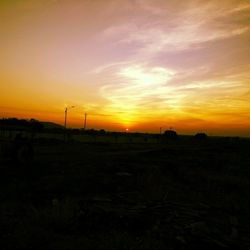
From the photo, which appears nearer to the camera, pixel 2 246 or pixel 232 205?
pixel 2 246

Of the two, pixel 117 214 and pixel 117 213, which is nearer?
pixel 117 214

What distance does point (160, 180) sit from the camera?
62.4 feet

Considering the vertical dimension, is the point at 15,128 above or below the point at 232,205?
above

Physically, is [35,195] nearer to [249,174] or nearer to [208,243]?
[208,243]

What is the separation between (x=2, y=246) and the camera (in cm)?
753

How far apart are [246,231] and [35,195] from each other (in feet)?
28.8

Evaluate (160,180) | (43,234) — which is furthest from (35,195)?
(160,180)

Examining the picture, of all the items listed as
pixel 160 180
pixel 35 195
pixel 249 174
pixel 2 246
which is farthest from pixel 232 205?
pixel 249 174

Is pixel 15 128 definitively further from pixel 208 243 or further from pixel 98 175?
pixel 208 243

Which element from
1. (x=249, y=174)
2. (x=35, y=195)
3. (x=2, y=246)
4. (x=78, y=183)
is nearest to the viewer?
(x=2, y=246)

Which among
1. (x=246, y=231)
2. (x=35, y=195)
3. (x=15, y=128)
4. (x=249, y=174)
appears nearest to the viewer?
(x=246, y=231)

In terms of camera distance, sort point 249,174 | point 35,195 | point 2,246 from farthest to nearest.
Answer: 1. point 249,174
2. point 35,195
3. point 2,246

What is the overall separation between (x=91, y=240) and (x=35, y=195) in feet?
20.0

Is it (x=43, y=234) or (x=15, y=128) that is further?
(x=15, y=128)
